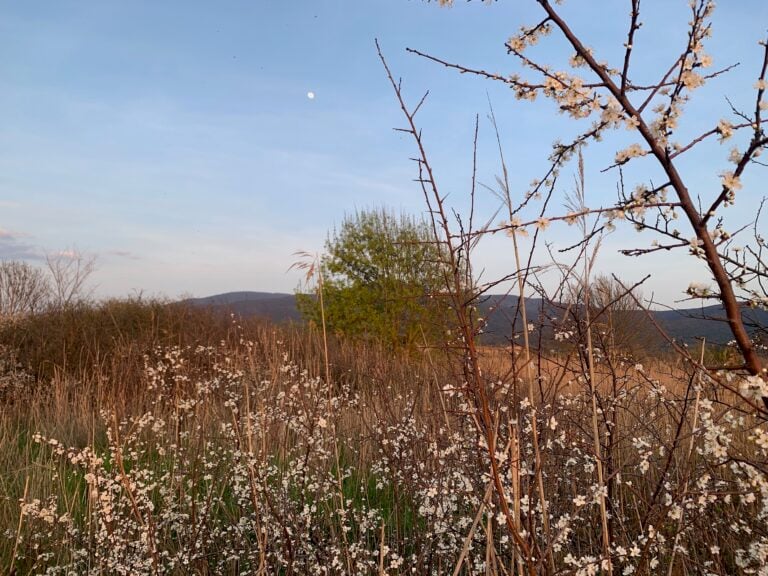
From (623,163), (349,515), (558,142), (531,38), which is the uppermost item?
(531,38)

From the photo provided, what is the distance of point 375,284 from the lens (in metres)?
15.3

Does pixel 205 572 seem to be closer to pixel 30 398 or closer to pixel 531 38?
pixel 531 38

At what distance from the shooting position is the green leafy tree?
14430 millimetres

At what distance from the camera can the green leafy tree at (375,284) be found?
14430mm

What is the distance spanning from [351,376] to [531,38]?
910 cm

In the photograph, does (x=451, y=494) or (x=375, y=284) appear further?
(x=375, y=284)

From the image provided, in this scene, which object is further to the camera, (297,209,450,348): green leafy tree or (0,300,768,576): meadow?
(297,209,450,348): green leafy tree

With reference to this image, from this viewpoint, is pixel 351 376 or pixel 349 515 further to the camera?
pixel 351 376

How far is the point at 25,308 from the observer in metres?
18.5

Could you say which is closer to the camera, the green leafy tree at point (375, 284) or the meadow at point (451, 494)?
the meadow at point (451, 494)

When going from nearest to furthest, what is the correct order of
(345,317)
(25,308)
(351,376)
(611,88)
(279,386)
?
(611,88) → (279,386) → (351,376) → (345,317) → (25,308)

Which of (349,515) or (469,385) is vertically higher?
(469,385)

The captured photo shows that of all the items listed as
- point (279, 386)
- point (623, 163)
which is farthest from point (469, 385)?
point (279, 386)

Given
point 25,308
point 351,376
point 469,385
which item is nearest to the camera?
point 469,385
